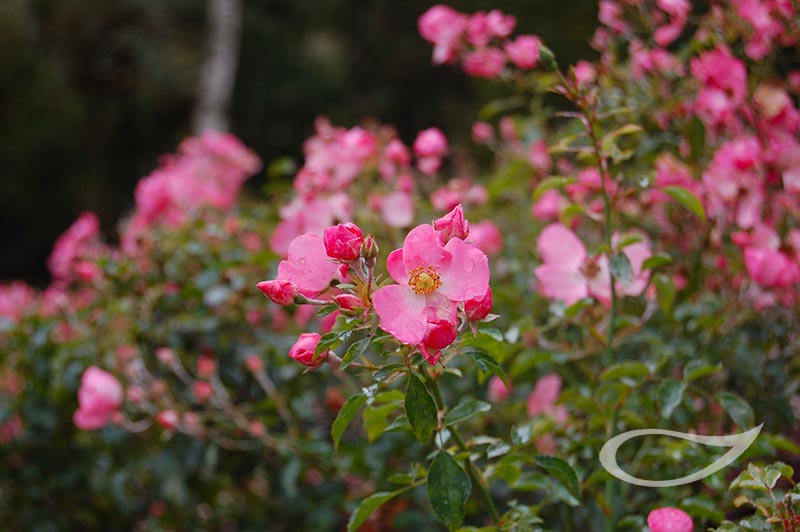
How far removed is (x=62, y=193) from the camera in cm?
814

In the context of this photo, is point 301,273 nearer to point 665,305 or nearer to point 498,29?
point 665,305

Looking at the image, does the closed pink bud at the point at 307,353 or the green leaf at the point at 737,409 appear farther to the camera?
the green leaf at the point at 737,409

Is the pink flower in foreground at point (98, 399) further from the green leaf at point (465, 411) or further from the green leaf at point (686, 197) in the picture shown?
the green leaf at point (686, 197)

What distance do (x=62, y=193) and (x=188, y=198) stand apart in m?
6.98

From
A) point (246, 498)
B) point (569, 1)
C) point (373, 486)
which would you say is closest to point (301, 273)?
point (373, 486)

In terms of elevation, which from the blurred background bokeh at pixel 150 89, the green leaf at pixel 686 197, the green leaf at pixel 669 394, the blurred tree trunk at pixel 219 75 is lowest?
the green leaf at pixel 669 394

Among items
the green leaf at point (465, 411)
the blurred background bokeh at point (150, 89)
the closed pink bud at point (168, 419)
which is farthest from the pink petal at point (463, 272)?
the blurred background bokeh at point (150, 89)

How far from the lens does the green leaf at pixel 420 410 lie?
0.62 m

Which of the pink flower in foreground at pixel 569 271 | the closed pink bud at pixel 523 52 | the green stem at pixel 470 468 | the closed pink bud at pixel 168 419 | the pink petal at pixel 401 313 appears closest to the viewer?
the pink petal at pixel 401 313

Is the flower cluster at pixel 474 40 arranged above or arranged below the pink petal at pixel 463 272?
above

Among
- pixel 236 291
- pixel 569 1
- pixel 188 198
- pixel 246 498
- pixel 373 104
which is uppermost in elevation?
pixel 373 104

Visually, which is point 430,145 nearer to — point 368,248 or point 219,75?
point 368,248

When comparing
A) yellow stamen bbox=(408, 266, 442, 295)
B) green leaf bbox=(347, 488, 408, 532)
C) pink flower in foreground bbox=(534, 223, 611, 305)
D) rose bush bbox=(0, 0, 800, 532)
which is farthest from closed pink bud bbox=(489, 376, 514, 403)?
yellow stamen bbox=(408, 266, 442, 295)

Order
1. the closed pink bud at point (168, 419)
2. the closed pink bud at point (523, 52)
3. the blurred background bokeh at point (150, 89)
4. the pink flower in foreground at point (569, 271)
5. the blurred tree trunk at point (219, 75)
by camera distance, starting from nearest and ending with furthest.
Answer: the pink flower in foreground at point (569, 271)
the closed pink bud at point (168, 419)
the closed pink bud at point (523, 52)
the blurred tree trunk at point (219, 75)
the blurred background bokeh at point (150, 89)
